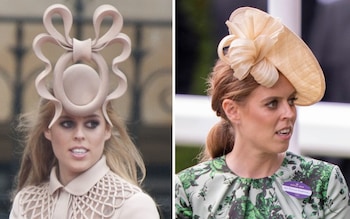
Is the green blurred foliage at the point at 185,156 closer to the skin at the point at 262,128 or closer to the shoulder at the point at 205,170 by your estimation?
the shoulder at the point at 205,170

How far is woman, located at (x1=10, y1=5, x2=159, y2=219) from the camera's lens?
9.70ft

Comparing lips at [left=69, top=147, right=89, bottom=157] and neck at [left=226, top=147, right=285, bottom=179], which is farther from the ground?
lips at [left=69, top=147, right=89, bottom=157]

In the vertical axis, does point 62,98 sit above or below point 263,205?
above

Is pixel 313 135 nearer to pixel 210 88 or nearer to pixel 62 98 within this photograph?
pixel 210 88

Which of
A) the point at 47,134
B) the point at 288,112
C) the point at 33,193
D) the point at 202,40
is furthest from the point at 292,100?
the point at 33,193

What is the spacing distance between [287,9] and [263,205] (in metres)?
0.71

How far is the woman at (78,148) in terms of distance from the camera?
2955 mm

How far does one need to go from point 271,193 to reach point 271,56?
0.49 meters

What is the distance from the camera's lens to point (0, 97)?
297cm

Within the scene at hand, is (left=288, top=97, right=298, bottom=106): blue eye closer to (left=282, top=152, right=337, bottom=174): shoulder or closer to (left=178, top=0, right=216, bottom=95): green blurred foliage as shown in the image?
(left=282, top=152, right=337, bottom=174): shoulder

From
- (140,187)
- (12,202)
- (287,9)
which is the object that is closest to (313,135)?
(287,9)

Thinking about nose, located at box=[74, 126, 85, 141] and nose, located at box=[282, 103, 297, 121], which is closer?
nose, located at box=[282, 103, 297, 121]

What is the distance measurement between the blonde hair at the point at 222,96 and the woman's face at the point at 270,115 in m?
0.03

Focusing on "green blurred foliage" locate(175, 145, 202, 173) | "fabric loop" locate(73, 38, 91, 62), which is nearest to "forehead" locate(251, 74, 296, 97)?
"green blurred foliage" locate(175, 145, 202, 173)
